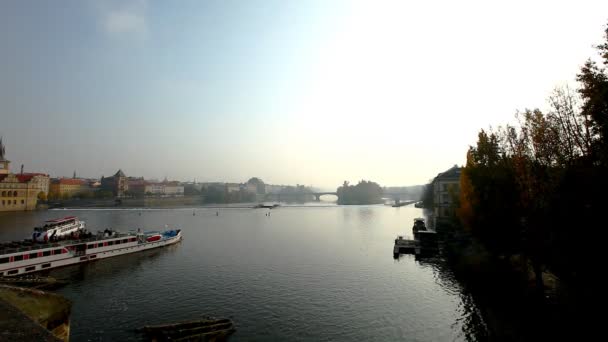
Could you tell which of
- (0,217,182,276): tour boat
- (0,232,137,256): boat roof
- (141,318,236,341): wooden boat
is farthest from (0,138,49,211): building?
(141,318,236,341): wooden boat

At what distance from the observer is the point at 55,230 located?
212 feet

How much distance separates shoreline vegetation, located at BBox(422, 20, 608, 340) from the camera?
67.7 feet

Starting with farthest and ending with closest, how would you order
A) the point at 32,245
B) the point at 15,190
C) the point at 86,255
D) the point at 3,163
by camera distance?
1. the point at 3,163
2. the point at 15,190
3. the point at 86,255
4. the point at 32,245

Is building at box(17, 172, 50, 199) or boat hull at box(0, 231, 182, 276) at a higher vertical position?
building at box(17, 172, 50, 199)

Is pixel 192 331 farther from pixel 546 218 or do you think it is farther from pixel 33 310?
pixel 546 218

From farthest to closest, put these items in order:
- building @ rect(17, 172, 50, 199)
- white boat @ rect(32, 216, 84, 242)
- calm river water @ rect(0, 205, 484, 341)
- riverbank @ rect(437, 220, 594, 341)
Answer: building @ rect(17, 172, 50, 199) → white boat @ rect(32, 216, 84, 242) → calm river water @ rect(0, 205, 484, 341) → riverbank @ rect(437, 220, 594, 341)

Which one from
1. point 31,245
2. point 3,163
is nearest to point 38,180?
point 3,163

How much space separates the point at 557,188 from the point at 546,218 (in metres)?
2.91

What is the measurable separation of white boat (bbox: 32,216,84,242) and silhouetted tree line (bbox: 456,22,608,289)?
2706 inches

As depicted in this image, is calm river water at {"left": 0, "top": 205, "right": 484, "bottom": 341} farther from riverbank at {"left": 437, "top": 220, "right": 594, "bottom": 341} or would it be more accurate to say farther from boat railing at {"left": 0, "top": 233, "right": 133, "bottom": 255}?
boat railing at {"left": 0, "top": 233, "right": 133, "bottom": 255}

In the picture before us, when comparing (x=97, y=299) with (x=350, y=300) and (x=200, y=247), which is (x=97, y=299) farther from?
(x=200, y=247)

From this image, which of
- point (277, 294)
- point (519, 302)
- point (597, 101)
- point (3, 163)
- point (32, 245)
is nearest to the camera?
point (597, 101)

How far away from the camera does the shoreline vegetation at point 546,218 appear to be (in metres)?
20.6

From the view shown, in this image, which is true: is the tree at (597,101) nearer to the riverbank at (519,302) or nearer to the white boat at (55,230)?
the riverbank at (519,302)
